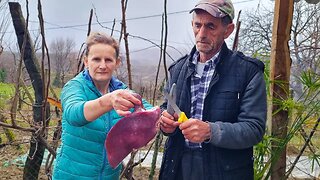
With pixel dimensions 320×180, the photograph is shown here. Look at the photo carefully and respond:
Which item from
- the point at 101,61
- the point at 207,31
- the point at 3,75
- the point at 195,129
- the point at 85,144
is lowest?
the point at 3,75

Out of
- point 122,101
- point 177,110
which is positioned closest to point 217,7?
point 177,110

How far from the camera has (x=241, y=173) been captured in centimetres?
145

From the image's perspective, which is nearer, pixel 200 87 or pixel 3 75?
pixel 200 87

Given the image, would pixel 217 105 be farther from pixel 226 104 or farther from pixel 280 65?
pixel 280 65

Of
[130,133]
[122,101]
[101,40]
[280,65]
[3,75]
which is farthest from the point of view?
[3,75]

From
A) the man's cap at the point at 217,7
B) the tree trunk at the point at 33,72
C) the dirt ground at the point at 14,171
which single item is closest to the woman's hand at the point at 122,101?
the man's cap at the point at 217,7

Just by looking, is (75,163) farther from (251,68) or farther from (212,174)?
(251,68)

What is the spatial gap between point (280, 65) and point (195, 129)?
0.99 metres

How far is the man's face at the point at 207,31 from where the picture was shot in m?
1.42

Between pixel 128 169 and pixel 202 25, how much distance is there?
133 centimetres

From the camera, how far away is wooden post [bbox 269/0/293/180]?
204 cm

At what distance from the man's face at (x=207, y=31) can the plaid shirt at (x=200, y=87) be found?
52mm

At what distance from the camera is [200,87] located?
148 cm

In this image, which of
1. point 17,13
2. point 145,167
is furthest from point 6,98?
point 17,13
